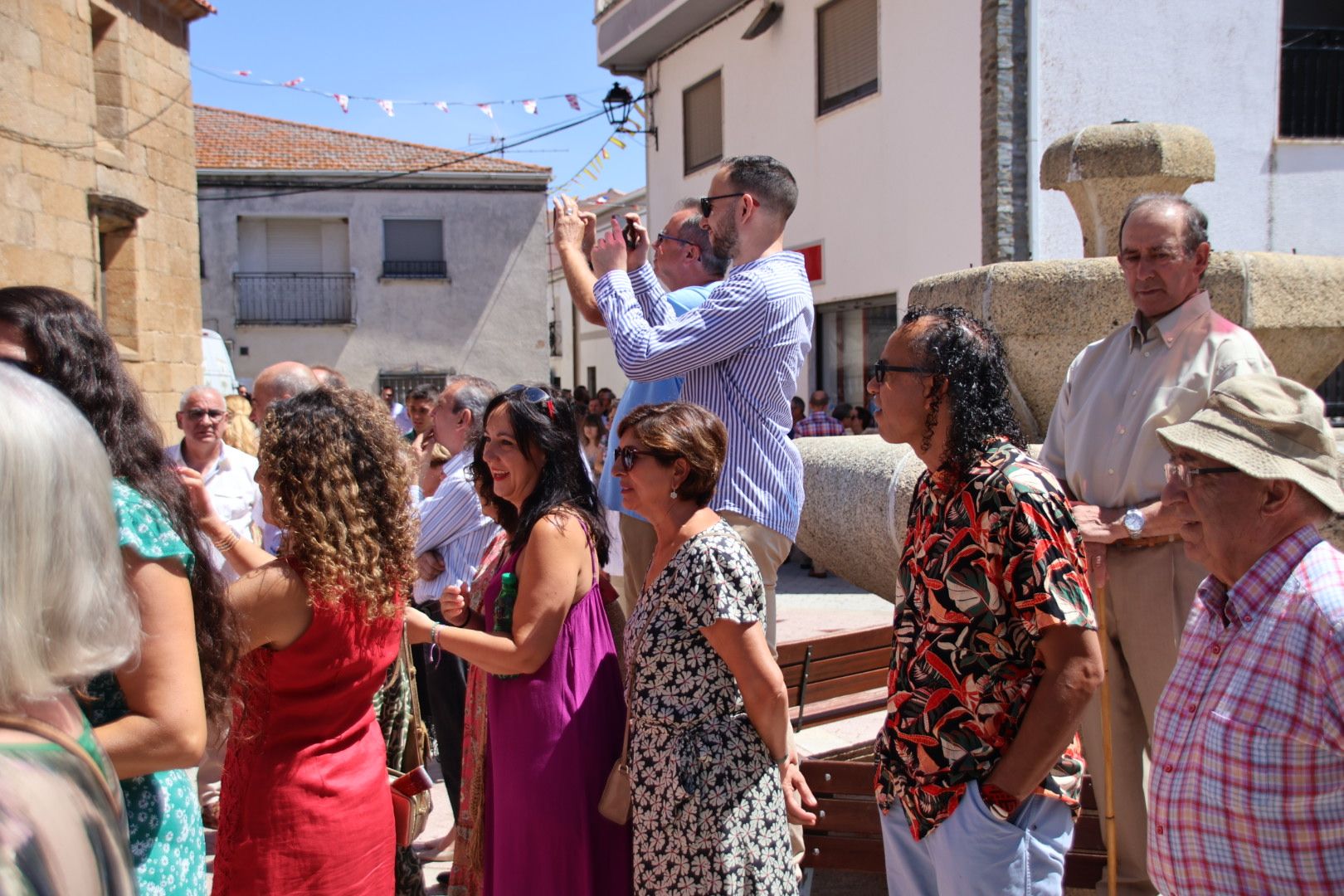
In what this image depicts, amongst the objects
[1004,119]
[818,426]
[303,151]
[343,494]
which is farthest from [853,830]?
[303,151]

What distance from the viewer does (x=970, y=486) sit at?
2234mm

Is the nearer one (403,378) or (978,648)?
(978,648)

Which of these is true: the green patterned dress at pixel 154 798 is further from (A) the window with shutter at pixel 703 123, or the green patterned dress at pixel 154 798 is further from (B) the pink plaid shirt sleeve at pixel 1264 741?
(A) the window with shutter at pixel 703 123

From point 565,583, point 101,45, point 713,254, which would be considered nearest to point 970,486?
point 565,583

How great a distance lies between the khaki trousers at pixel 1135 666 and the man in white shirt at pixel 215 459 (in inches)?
144

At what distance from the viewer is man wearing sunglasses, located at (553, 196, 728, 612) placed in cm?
325

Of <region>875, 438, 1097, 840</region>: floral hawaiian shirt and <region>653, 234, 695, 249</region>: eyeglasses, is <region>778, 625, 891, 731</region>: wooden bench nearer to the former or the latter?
<region>653, 234, 695, 249</region>: eyeglasses

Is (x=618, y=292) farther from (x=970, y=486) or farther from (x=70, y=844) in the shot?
(x=70, y=844)

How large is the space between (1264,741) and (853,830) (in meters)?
1.78

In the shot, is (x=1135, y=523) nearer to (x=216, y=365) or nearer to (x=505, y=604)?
(x=505, y=604)

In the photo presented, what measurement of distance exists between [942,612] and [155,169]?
1314cm

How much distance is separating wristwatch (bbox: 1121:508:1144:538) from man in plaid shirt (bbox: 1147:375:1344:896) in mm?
798

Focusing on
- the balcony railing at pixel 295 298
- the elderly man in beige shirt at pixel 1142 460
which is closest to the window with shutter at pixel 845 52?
the elderly man in beige shirt at pixel 1142 460

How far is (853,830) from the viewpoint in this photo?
11.1ft
